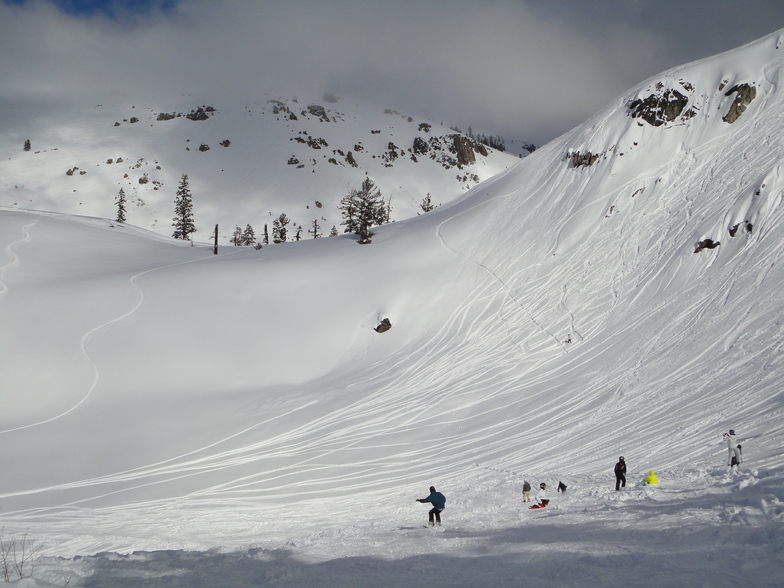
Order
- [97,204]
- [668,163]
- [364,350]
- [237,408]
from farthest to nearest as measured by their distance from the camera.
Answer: [97,204] < [668,163] < [364,350] < [237,408]

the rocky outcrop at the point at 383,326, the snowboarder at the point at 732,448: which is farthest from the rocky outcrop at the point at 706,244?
the rocky outcrop at the point at 383,326

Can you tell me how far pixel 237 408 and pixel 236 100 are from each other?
521 feet

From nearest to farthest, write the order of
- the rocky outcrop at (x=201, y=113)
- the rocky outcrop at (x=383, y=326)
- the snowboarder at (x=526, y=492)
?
the snowboarder at (x=526, y=492)
the rocky outcrop at (x=383, y=326)
the rocky outcrop at (x=201, y=113)

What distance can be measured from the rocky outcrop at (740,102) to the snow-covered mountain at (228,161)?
75.2 metres

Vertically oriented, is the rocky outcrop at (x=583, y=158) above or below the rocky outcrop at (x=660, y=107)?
below

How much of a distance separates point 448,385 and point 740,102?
25.4 meters

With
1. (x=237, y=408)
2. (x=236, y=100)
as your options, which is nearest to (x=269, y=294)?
(x=237, y=408)

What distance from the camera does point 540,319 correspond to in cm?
2608

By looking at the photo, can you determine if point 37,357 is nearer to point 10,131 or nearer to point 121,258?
point 121,258

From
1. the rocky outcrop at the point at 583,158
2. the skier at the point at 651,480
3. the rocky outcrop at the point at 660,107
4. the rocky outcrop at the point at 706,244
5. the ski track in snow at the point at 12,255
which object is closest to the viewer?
the skier at the point at 651,480

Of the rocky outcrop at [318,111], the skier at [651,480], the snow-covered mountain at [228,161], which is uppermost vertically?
the rocky outcrop at [318,111]

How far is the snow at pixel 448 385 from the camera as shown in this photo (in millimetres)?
9016

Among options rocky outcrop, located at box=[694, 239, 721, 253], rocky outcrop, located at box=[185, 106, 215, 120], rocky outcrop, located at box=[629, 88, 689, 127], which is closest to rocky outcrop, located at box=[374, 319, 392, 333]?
rocky outcrop, located at box=[694, 239, 721, 253]

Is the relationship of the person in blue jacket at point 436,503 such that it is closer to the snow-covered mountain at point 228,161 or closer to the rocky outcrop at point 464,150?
the snow-covered mountain at point 228,161
